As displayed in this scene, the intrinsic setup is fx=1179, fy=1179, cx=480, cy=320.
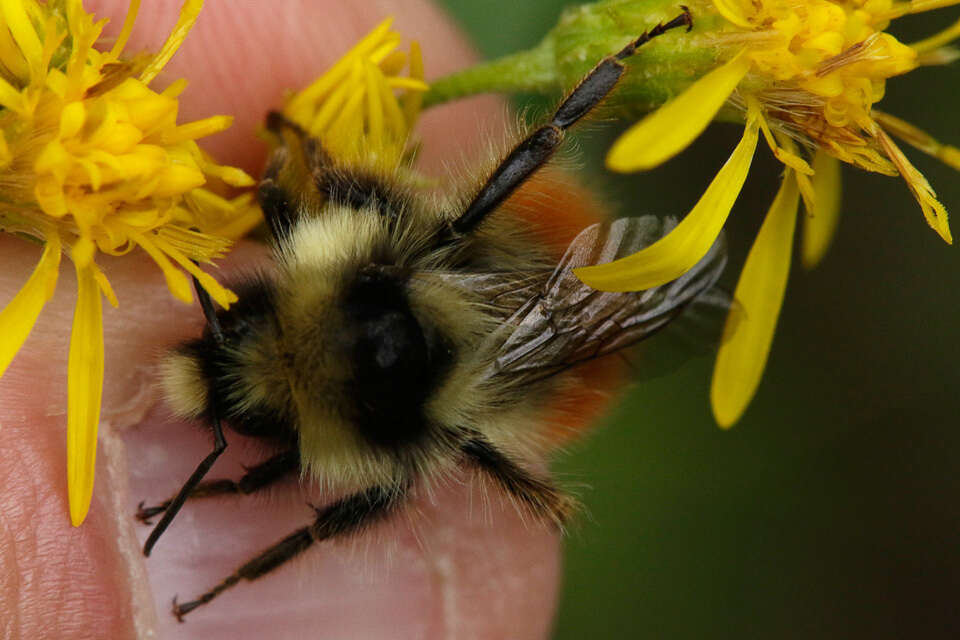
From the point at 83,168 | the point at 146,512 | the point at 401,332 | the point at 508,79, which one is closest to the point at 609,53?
the point at 508,79

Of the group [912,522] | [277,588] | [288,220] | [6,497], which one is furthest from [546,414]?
[912,522]

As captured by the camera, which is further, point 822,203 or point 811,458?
point 811,458

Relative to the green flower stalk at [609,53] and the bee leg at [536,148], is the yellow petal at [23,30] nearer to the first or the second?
the bee leg at [536,148]

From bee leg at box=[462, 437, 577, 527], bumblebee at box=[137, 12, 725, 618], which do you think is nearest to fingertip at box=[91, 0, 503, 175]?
bumblebee at box=[137, 12, 725, 618]

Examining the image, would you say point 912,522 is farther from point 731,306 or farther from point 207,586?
point 207,586

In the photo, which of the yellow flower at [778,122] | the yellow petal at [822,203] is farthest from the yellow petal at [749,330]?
the yellow petal at [822,203]

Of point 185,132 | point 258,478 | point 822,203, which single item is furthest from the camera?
point 822,203

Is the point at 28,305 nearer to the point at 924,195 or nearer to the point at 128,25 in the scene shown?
the point at 128,25
